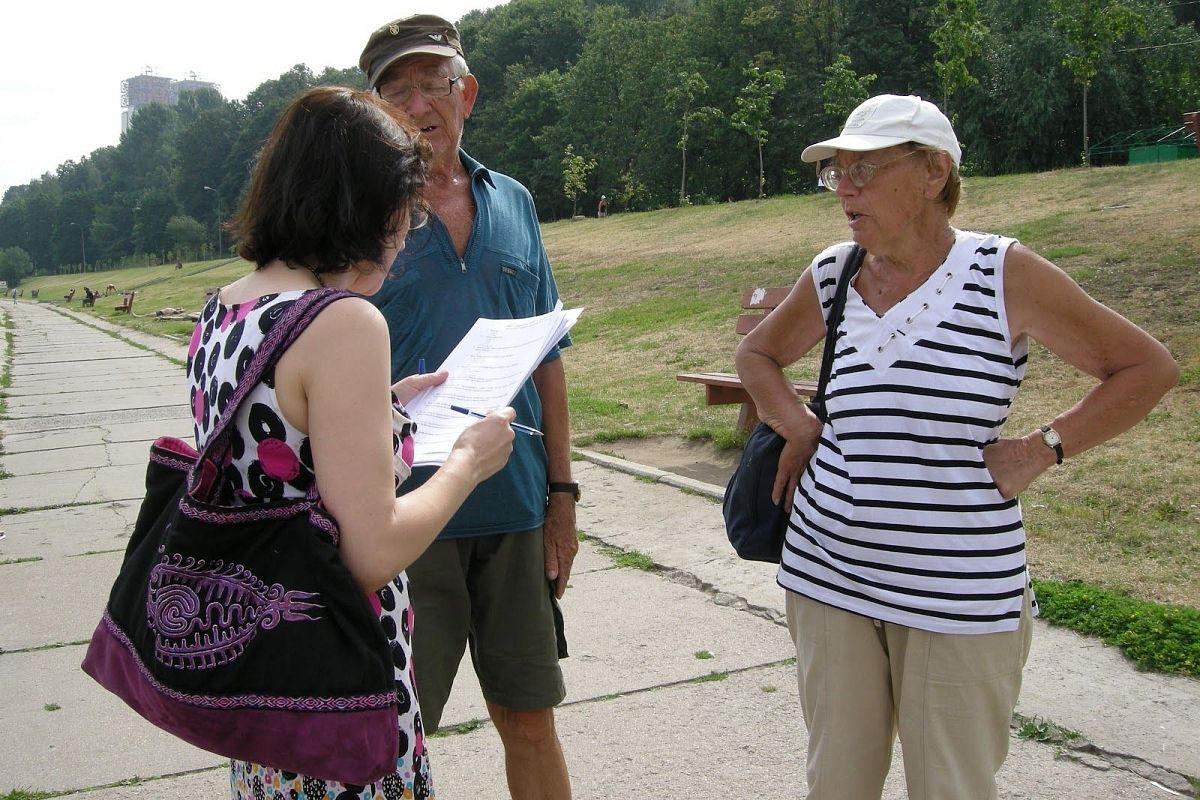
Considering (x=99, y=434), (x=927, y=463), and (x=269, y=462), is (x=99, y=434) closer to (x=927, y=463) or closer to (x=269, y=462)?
(x=269, y=462)

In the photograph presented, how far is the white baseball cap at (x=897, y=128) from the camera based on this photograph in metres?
2.34

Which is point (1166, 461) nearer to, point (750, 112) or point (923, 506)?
point (923, 506)

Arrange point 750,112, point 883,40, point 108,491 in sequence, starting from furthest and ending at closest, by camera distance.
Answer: point 883,40 → point 750,112 → point 108,491

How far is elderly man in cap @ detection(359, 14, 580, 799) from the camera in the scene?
266cm

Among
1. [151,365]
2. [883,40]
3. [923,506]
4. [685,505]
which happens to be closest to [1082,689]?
[923,506]

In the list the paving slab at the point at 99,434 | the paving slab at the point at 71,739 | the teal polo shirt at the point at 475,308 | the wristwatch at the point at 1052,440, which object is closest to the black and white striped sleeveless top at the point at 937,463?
the wristwatch at the point at 1052,440

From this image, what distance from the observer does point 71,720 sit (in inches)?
156

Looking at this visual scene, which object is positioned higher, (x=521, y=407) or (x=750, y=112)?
(x=750, y=112)

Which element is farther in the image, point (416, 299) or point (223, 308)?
point (416, 299)

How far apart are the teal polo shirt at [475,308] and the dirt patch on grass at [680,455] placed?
4.67 m

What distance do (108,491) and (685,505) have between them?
4503 millimetres

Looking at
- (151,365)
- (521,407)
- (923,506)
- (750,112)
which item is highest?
(750,112)

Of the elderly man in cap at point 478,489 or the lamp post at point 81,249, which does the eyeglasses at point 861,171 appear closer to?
the elderly man in cap at point 478,489

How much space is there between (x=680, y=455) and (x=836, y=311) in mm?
5844
